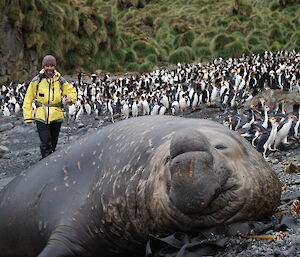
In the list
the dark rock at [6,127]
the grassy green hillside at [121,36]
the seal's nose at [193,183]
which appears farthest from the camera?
the grassy green hillside at [121,36]

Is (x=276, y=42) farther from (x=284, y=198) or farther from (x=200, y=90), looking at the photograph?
(x=284, y=198)

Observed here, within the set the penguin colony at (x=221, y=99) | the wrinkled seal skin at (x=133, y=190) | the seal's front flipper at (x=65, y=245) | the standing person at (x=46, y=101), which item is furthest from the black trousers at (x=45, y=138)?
the seal's front flipper at (x=65, y=245)

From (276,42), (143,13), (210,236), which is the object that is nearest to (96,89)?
(276,42)

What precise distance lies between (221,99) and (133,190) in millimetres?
12090

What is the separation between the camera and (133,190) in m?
A: 2.74

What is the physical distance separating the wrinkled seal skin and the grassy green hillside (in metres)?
21.4

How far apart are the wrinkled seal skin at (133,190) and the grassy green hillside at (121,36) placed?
70.3 feet

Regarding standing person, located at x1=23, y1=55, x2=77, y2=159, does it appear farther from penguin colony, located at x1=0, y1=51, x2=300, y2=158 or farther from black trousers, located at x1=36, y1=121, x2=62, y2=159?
penguin colony, located at x1=0, y1=51, x2=300, y2=158

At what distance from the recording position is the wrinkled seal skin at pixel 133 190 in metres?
2.36

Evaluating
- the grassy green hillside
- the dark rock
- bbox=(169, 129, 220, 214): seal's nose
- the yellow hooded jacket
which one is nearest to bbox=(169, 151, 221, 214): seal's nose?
bbox=(169, 129, 220, 214): seal's nose

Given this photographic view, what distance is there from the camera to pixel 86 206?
9.96 feet

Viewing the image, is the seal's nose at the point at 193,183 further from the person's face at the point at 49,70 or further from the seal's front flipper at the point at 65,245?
the person's face at the point at 49,70

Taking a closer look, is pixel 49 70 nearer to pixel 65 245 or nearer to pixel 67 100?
pixel 67 100

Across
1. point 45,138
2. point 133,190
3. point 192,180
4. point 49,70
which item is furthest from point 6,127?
point 192,180
